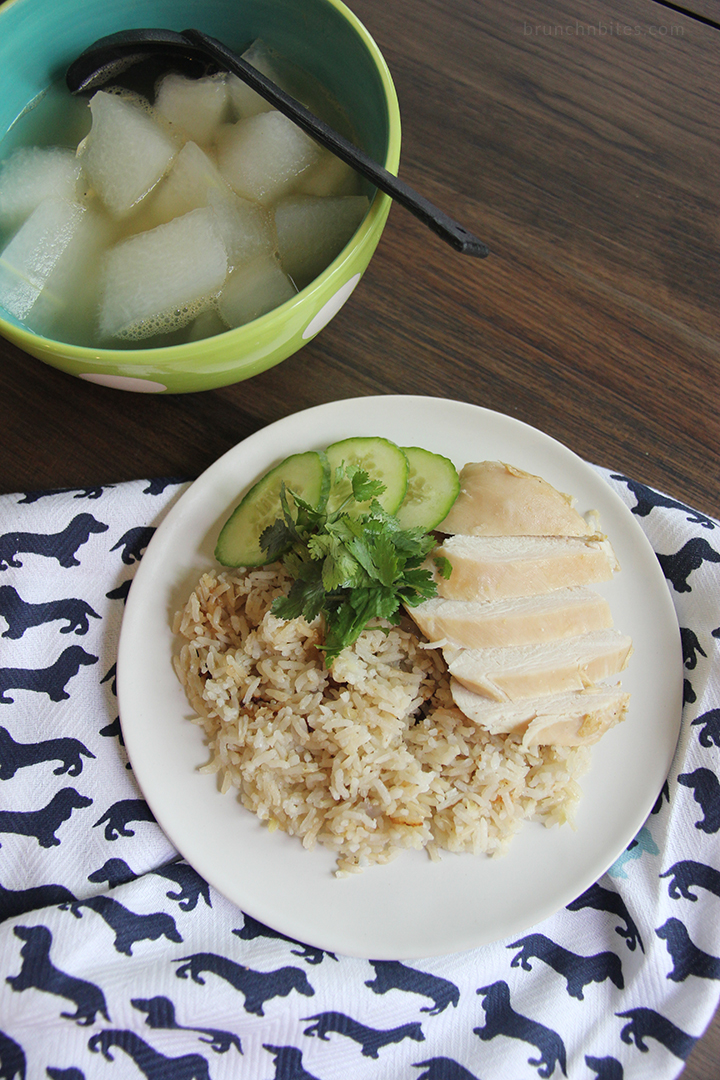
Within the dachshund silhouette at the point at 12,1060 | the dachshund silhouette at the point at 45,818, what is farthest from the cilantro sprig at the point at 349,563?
the dachshund silhouette at the point at 12,1060

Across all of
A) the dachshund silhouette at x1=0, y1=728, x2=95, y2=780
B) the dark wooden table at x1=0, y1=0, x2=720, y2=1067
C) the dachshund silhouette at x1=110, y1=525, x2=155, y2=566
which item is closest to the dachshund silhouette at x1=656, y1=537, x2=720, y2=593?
the dark wooden table at x1=0, y1=0, x2=720, y2=1067

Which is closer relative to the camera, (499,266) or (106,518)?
(106,518)

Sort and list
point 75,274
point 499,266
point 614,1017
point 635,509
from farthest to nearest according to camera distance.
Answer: point 499,266, point 635,509, point 614,1017, point 75,274

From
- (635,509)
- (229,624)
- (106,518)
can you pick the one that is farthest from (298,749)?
(635,509)

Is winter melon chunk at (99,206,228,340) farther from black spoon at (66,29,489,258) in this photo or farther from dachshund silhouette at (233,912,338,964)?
dachshund silhouette at (233,912,338,964)

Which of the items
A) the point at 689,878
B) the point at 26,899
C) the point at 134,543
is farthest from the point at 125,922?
the point at 689,878

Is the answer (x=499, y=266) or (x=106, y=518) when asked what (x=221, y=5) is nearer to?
(x=499, y=266)
